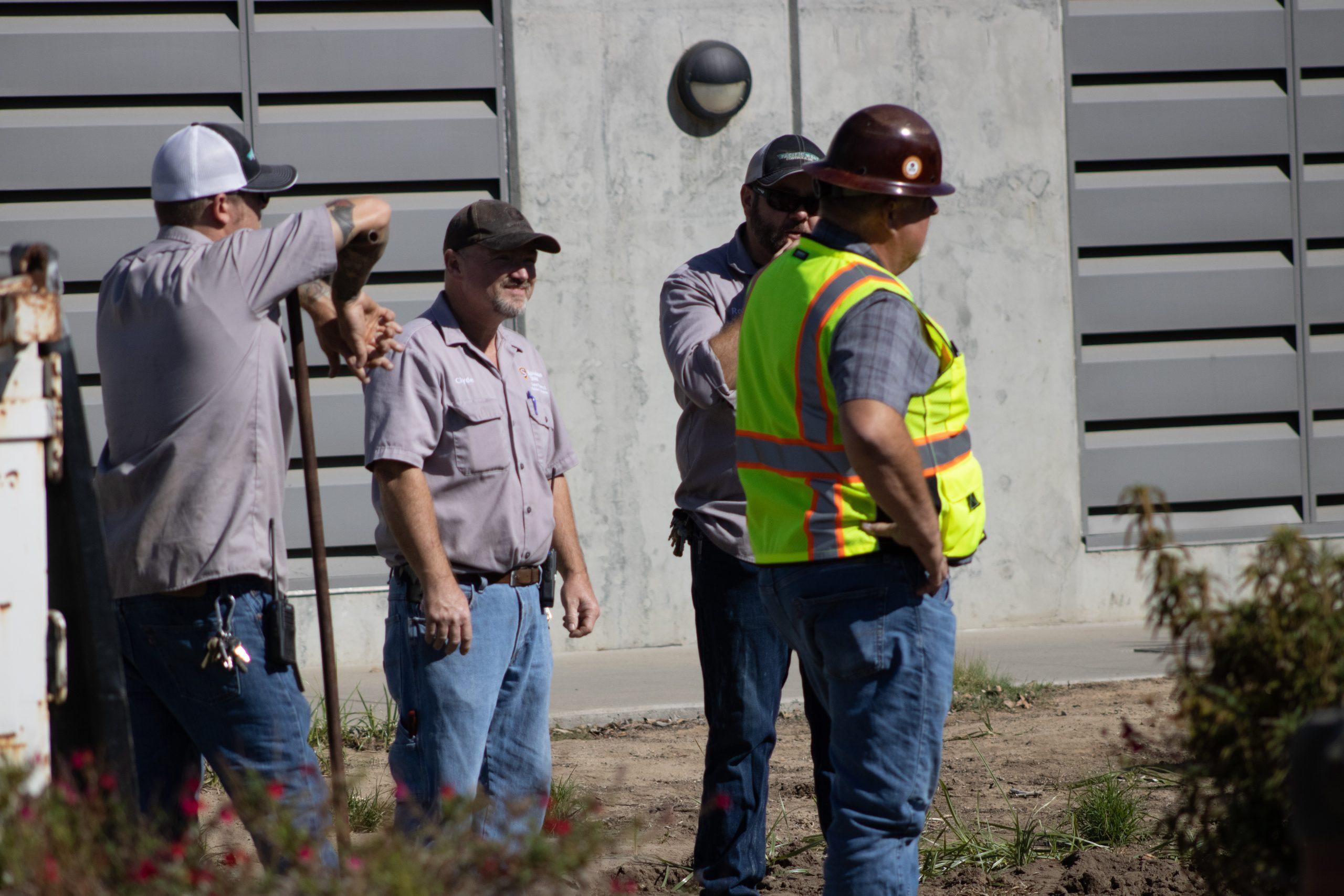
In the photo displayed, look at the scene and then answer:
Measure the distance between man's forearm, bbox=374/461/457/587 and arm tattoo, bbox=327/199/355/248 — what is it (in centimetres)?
65

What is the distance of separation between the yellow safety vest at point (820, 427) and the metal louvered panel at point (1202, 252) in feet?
19.1

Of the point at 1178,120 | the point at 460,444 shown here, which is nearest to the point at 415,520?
the point at 460,444

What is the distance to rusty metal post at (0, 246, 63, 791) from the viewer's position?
222cm

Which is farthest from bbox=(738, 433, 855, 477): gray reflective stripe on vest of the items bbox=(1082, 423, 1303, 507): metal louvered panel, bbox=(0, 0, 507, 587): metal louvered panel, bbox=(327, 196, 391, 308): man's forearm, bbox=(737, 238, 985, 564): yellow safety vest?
bbox=(1082, 423, 1303, 507): metal louvered panel

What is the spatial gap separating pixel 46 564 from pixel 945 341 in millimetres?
1773

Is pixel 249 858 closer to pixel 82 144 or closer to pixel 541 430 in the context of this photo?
pixel 541 430

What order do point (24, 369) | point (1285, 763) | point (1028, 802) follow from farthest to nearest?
point (1028, 802) → point (24, 369) → point (1285, 763)

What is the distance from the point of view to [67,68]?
7.27 meters

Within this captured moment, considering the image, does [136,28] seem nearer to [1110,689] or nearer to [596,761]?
[596,761]

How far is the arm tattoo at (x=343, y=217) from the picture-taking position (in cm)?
292

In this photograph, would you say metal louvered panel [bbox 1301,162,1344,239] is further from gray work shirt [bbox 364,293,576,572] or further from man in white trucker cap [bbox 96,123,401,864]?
man in white trucker cap [bbox 96,123,401,864]

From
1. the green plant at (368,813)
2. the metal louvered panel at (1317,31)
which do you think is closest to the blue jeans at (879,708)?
the green plant at (368,813)

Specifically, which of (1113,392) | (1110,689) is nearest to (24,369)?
(1110,689)

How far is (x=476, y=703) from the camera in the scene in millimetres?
3430
